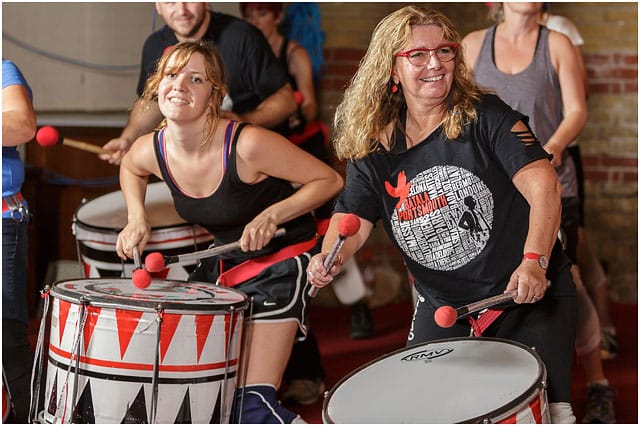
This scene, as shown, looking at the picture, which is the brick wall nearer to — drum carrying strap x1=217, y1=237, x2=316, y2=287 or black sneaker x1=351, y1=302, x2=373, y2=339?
black sneaker x1=351, y1=302, x2=373, y2=339

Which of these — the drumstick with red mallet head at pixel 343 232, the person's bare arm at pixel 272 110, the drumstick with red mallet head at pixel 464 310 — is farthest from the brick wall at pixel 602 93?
the drumstick with red mallet head at pixel 464 310

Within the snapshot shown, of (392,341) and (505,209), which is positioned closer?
(505,209)

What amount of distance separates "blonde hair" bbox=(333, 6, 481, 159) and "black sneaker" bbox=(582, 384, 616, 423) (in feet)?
4.15

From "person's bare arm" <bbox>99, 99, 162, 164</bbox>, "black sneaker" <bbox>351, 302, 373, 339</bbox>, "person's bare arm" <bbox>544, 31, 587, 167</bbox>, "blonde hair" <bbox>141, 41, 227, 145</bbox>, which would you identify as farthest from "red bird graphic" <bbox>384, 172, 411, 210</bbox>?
"black sneaker" <bbox>351, 302, 373, 339</bbox>

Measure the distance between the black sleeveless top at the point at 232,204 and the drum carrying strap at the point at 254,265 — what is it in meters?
0.01

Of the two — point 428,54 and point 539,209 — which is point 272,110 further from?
point 539,209

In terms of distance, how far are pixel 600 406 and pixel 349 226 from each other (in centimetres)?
139

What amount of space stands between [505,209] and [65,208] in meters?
2.70

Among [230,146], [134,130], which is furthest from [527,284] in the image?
[134,130]

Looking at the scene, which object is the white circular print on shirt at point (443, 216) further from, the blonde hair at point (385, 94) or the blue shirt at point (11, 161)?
the blue shirt at point (11, 161)

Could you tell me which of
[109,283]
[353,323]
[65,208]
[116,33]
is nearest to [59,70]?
[116,33]

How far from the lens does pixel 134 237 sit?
2.64 metres

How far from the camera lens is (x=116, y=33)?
4410mm

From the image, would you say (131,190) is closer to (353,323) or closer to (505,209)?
(505,209)
